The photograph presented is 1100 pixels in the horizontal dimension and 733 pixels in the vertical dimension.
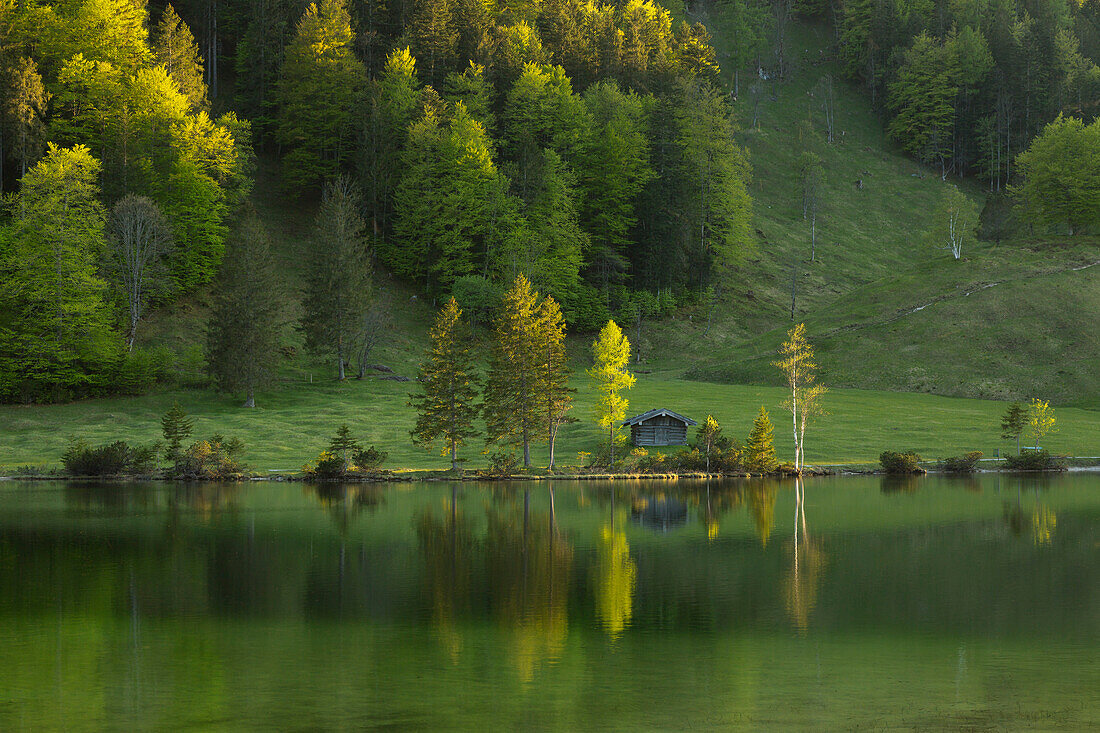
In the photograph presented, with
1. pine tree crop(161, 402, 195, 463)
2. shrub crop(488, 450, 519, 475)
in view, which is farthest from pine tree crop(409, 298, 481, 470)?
pine tree crop(161, 402, 195, 463)

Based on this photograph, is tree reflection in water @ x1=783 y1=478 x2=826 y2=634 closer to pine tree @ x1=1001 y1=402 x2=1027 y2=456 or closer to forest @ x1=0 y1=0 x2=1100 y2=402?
pine tree @ x1=1001 y1=402 x2=1027 y2=456

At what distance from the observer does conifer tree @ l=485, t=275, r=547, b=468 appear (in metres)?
66.7

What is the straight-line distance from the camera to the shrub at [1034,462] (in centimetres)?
6938

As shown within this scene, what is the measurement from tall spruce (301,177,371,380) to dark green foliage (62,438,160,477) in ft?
81.5

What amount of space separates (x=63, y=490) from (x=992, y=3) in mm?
176836

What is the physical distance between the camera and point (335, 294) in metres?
88.4

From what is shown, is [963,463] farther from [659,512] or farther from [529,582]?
[529,582]

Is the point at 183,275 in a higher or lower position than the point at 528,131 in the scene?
lower

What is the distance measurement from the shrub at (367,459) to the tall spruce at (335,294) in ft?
82.9

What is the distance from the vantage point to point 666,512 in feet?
168

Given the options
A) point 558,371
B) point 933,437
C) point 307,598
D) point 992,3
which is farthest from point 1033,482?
point 992,3

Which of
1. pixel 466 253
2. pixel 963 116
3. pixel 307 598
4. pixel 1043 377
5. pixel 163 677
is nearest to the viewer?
pixel 163 677

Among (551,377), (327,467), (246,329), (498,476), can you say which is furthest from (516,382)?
(246,329)

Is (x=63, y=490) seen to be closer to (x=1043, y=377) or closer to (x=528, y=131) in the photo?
(x=528, y=131)
